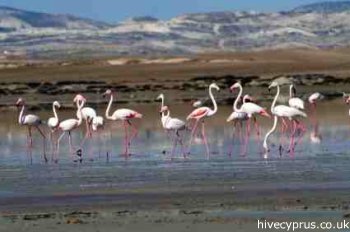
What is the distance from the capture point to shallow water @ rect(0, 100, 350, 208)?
15914mm

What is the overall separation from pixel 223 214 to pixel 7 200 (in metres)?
3.72

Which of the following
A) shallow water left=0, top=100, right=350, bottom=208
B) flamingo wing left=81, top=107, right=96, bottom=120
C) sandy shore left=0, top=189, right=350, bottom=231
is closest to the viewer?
sandy shore left=0, top=189, right=350, bottom=231

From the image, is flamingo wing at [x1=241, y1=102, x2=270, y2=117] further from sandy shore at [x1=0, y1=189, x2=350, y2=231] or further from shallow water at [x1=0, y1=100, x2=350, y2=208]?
sandy shore at [x1=0, y1=189, x2=350, y2=231]

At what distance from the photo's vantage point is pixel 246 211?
13.0 metres

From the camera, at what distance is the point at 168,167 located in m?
18.7

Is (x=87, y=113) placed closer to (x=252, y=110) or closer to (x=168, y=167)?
(x=252, y=110)

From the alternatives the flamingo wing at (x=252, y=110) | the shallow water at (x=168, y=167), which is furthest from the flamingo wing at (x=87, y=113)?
the flamingo wing at (x=252, y=110)

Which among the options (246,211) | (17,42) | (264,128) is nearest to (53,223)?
(246,211)

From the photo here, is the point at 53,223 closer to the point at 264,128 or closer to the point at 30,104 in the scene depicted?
the point at 264,128

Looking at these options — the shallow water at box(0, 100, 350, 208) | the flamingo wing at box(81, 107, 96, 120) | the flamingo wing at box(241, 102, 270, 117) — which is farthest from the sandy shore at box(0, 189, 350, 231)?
the flamingo wing at box(81, 107, 96, 120)

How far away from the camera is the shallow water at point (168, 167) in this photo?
52.2 feet

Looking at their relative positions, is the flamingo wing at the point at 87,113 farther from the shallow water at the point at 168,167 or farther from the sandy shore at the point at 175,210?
the sandy shore at the point at 175,210

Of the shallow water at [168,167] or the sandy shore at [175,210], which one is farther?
the shallow water at [168,167]

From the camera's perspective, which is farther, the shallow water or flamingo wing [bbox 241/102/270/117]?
flamingo wing [bbox 241/102/270/117]
